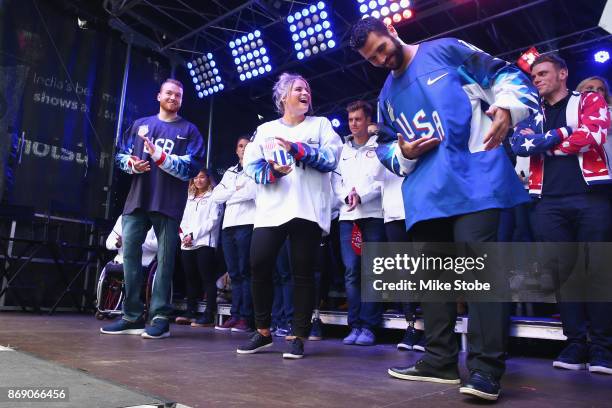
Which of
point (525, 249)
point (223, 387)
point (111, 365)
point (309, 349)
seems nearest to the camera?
point (223, 387)

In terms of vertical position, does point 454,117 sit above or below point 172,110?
below

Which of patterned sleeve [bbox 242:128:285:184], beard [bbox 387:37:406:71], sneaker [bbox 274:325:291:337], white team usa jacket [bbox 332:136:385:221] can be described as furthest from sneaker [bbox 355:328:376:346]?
beard [bbox 387:37:406:71]

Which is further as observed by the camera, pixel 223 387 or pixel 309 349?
pixel 309 349

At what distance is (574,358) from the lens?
101 inches

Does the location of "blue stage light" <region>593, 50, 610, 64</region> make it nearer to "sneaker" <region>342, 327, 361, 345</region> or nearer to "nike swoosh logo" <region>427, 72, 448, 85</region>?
"sneaker" <region>342, 327, 361, 345</region>

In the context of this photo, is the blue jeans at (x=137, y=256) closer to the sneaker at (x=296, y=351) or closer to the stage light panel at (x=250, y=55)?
the sneaker at (x=296, y=351)

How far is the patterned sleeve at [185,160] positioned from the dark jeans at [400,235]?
138 cm

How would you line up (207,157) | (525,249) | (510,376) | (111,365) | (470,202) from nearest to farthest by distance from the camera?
(470,202)
(111,365)
(510,376)
(525,249)
(207,157)

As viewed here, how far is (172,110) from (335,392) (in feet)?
8.14

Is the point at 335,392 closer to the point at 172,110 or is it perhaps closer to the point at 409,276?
the point at 409,276

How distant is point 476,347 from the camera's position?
5.53 ft

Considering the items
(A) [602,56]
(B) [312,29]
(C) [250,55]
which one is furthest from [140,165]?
(A) [602,56]

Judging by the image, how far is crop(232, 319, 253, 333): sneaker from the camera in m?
4.27

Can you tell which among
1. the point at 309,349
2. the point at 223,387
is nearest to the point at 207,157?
the point at 309,349
